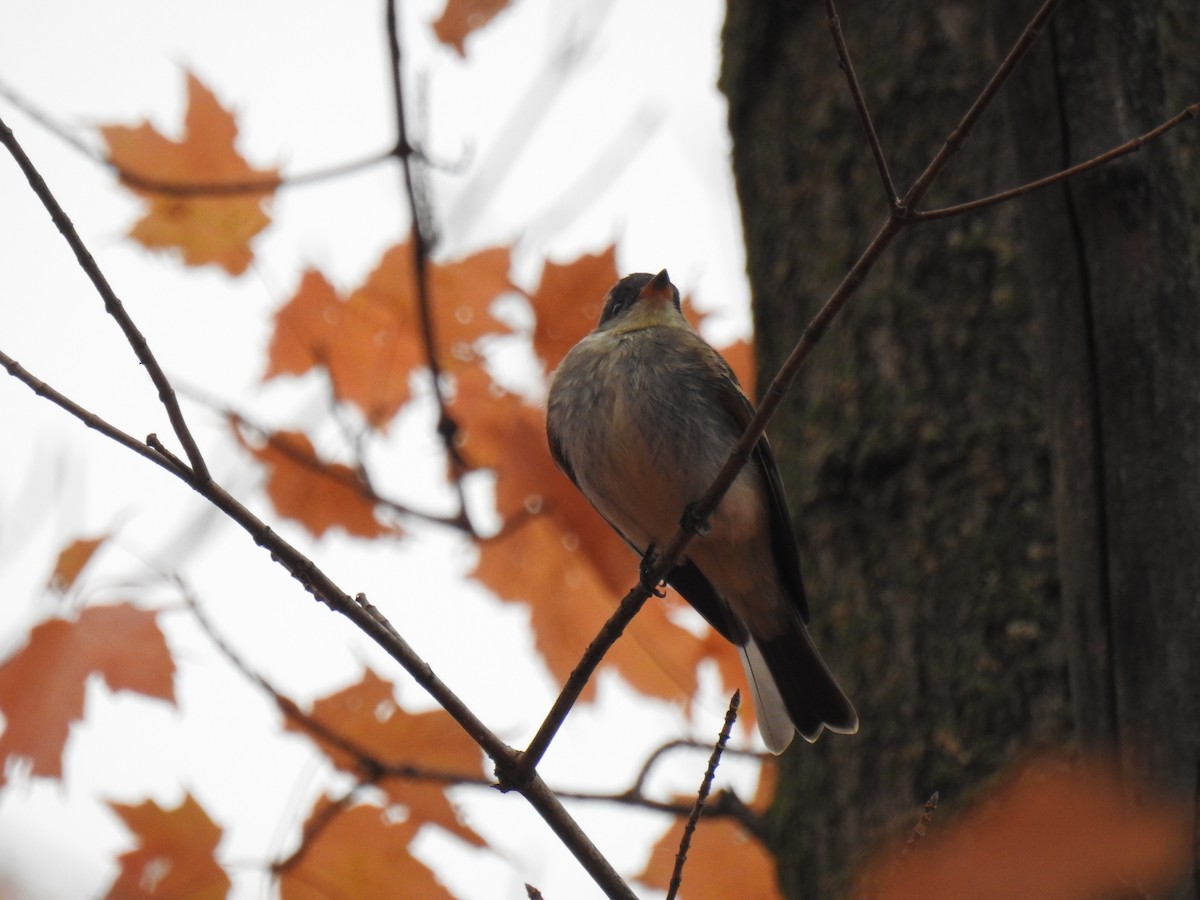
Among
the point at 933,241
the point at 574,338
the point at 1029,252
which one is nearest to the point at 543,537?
the point at 574,338

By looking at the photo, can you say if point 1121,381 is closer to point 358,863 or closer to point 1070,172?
point 1070,172

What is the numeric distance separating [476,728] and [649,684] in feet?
6.17

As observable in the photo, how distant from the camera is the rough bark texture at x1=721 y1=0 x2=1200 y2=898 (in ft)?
6.71

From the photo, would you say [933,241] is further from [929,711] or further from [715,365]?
[929,711]

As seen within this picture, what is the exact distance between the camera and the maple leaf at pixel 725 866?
319 cm

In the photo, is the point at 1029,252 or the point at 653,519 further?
the point at 653,519

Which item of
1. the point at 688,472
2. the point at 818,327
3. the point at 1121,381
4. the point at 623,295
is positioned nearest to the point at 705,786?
the point at 818,327

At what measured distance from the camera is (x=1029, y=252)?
2225 mm

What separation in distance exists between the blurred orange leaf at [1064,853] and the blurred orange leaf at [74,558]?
2.10 m

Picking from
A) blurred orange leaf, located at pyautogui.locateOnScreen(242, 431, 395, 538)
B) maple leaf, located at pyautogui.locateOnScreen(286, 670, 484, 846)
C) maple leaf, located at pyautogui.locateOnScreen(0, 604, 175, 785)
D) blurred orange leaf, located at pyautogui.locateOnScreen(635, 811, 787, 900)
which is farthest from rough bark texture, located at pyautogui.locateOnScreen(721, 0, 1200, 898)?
maple leaf, located at pyautogui.locateOnScreen(0, 604, 175, 785)

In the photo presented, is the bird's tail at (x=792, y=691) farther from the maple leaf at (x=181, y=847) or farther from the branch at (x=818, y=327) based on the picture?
the maple leaf at (x=181, y=847)

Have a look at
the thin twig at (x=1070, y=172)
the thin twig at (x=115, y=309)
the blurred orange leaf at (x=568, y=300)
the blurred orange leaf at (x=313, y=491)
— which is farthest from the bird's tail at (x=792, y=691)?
the thin twig at (x=115, y=309)

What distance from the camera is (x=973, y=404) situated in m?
3.04

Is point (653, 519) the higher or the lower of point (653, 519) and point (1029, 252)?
the higher
